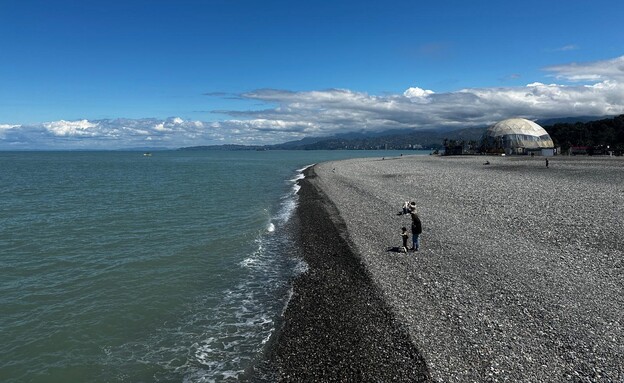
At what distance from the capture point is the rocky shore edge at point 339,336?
→ 32.3 feet

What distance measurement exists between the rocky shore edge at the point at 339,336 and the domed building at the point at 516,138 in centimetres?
11405

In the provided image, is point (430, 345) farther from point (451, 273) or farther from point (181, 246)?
point (181, 246)

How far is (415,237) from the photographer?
1894 cm

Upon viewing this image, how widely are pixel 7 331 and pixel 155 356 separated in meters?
5.52

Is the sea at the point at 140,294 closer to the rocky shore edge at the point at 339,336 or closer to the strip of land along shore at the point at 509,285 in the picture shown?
the rocky shore edge at the point at 339,336

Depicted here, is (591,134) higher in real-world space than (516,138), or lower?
higher

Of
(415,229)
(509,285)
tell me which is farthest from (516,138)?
(509,285)

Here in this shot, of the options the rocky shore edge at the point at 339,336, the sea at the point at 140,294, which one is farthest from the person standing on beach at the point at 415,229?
the sea at the point at 140,294

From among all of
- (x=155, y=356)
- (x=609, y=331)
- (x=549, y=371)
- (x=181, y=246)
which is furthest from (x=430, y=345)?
(x=181, y=246)

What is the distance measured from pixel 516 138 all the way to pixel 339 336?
4843 inches

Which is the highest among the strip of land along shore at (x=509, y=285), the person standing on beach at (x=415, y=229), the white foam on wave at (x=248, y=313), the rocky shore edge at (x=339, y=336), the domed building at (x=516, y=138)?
the domed building at (x=516, y=138)

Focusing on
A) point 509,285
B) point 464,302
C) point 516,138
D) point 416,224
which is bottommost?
point 464,302

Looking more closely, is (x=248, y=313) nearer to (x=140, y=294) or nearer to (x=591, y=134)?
(x=140, y=294)

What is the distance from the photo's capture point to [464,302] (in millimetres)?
12938
